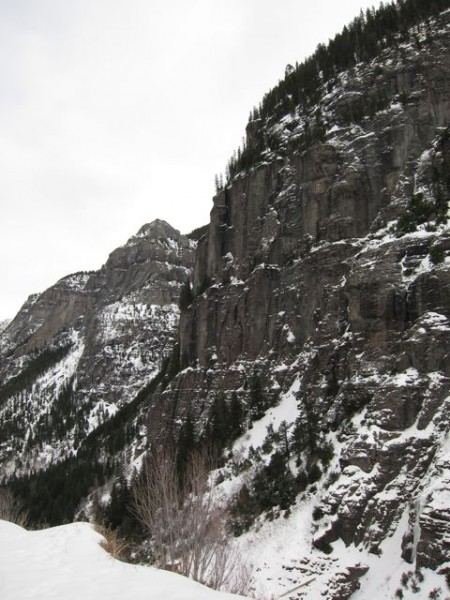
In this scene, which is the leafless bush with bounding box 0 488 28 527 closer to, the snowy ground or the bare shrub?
the bare shrub

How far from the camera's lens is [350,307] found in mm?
50406

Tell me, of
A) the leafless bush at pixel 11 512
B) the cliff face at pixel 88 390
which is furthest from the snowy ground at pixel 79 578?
the cliff face at pixel 88 390

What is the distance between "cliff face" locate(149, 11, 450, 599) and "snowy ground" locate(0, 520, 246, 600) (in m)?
22.0

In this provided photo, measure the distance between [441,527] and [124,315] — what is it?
577 feet

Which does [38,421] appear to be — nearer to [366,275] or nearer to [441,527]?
[366,275]

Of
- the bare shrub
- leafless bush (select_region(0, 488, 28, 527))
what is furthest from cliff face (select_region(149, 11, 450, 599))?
leafless bush (select_region(0, 488, 28, 527))

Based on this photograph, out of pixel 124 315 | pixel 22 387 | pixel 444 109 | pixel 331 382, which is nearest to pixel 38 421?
pixel 22 387

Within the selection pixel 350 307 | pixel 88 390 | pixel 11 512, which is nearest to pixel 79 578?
pixel 350 307

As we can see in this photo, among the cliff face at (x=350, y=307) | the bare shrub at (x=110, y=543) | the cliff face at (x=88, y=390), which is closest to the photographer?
the bare shrub at (x=110, y=543)

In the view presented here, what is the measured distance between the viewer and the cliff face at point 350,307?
35.2m

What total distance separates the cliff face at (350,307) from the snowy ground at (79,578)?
22.0 meters

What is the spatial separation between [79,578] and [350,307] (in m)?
42.9

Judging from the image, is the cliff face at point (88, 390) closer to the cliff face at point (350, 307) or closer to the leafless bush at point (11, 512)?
the leafless bush at point (11, 512)

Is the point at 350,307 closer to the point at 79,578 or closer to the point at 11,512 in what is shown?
the point at 79,578
